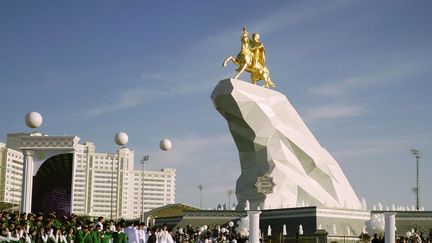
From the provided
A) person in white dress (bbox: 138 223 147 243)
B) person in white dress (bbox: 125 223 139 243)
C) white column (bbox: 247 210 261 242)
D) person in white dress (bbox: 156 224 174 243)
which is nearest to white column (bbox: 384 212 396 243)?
white column (bbox: 247 210 261 242)

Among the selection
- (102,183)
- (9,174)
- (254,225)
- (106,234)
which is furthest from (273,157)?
(102,183)

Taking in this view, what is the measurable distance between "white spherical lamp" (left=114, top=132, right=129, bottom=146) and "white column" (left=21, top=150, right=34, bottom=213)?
6.45 metres

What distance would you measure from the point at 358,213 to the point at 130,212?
120295mm

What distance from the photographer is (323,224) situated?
115ft

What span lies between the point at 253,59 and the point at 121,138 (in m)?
12.9

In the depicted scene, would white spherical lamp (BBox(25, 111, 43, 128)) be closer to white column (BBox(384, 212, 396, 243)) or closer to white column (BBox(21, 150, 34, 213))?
white column (BBox(21, 150, 34, 213))

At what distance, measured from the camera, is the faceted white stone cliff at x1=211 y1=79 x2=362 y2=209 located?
40.1 meters

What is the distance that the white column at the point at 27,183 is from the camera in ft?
98.9

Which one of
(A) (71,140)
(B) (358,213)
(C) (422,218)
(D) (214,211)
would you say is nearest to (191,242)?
(A) (71,140)

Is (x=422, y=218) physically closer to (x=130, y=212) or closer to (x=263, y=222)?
(x=263, y=222)

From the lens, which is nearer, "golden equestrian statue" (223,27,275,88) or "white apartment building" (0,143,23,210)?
"golden equestrian statue" (223,27,275,88)

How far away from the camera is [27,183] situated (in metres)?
30.3

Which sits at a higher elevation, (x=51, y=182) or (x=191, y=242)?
(x=51, y=182)

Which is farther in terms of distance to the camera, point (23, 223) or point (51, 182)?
point (51, 182)
